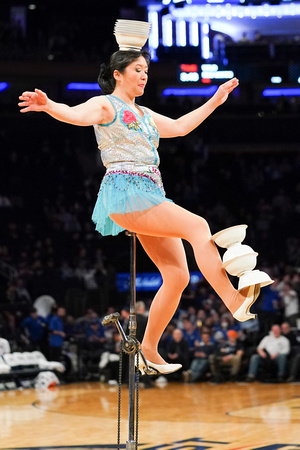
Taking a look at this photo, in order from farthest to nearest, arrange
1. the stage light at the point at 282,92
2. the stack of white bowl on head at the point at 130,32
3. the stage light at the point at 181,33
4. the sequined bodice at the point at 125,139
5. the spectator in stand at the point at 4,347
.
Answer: the stage light at the point at 282,92
the stage light at the point at 181,33
the spectator in stand at the point at 4,347
the stack of white bowl on head at the point at 130,32
the sequined bodice at the point at 125,139

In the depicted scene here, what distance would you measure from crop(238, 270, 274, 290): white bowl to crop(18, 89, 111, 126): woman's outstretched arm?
4.03 feet

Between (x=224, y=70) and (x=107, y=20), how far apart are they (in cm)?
522

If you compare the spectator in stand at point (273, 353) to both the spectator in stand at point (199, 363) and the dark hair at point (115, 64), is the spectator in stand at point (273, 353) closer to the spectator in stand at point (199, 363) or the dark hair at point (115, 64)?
the spectator in stand at point (199, 363)

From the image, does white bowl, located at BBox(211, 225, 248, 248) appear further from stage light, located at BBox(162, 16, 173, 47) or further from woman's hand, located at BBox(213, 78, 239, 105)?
stage light, located at BBox(162, 16, 173, 47)

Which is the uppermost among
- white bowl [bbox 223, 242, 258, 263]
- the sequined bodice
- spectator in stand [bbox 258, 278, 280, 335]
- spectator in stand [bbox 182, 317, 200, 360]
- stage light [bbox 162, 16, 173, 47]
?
stage light [bbox 162, 16, 173, 47]

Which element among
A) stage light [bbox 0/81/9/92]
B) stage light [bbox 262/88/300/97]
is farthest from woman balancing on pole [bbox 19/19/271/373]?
stage light [bbox 0/81/9/92]

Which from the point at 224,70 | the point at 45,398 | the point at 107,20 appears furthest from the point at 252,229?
the point at 45,398

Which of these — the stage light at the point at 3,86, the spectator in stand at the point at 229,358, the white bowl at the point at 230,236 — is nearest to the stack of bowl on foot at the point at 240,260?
the white bowl at the point at 230,236

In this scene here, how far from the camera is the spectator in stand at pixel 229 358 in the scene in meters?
13.0

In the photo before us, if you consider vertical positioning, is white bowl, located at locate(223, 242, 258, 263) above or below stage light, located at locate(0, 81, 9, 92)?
below

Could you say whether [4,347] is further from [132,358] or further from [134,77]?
[134,77]

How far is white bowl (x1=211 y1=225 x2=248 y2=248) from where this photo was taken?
12.9 feet

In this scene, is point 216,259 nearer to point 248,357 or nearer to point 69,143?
point 248,357

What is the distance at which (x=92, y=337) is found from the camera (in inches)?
563
